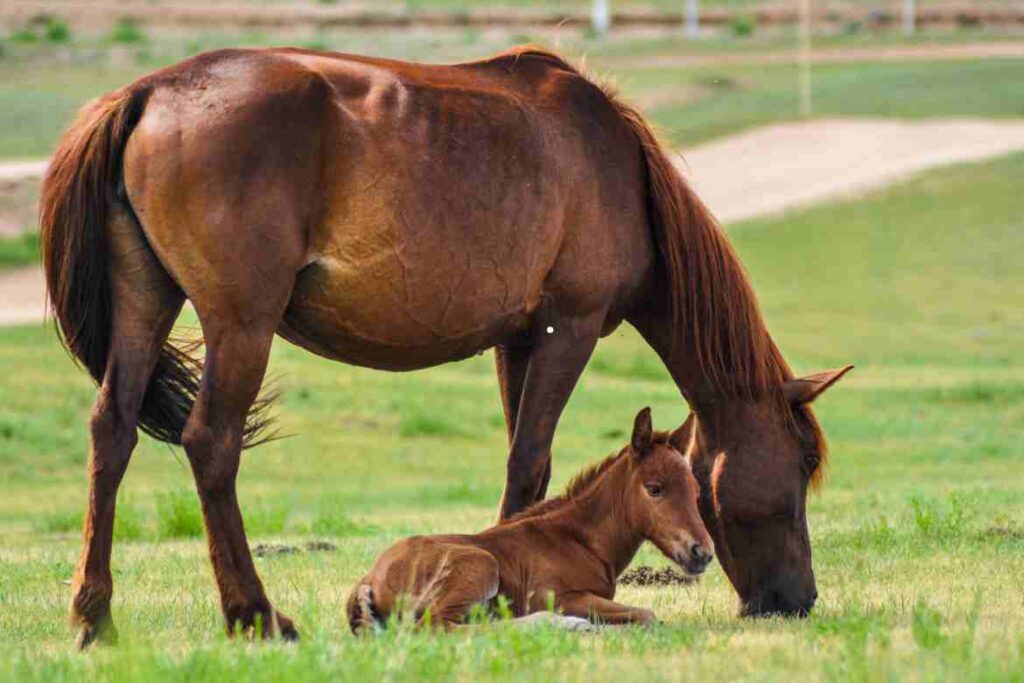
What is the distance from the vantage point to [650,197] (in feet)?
27.4

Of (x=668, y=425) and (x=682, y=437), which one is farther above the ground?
(x=682, y=437)

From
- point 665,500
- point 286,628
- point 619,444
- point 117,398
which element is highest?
point 117,398

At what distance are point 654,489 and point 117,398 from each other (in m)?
2.18

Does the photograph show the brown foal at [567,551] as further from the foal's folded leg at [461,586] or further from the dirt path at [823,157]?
the dirt path at [823,157]

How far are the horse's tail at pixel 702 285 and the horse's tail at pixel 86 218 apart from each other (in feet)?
7.58

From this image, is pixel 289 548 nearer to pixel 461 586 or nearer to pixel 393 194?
pixel 461 586

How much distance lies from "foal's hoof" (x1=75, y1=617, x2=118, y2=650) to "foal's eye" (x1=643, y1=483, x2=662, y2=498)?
7.19 feet

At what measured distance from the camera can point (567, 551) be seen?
7.77m

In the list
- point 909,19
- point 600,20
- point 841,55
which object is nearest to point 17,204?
point 841,55

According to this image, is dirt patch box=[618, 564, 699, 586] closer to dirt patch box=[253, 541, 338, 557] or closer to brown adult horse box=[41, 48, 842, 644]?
brown adult horse box=[41, 48, 842, 644]

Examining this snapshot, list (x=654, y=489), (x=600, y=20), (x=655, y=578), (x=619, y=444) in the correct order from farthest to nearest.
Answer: (x=600, y=20), (x=619, y=444), (x=655, y=578), (x=654, y=489)

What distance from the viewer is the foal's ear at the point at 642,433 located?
7.70m

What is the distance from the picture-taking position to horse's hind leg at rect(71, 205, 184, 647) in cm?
731

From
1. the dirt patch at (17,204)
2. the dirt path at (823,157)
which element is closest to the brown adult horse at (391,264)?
the dirt patch at (17,204)
